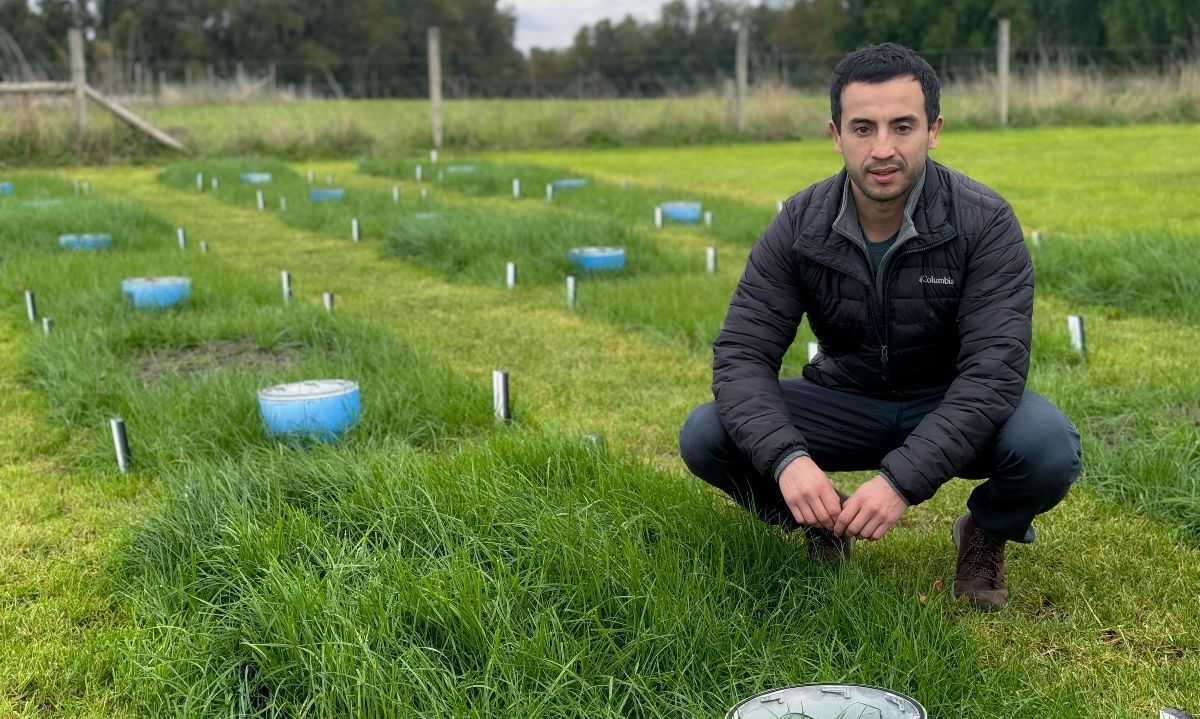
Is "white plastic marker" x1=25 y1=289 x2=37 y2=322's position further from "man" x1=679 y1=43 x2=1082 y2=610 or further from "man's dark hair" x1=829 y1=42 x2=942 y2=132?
"man's dark hair" x1=829 y1=42 x2=942 y2=132

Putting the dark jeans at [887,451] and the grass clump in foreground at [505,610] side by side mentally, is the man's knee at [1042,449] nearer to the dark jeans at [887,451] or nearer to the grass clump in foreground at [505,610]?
the dark jeans at [887,451]

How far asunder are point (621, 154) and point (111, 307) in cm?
1260

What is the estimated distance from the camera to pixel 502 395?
378 centimetres

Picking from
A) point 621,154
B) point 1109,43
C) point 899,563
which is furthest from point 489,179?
point 1109,43

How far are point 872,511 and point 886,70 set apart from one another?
2.91 feet

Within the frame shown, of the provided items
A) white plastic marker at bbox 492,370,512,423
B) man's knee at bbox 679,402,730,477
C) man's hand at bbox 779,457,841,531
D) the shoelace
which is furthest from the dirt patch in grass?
the shoelace

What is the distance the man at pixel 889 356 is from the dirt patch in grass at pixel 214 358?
2.50 m

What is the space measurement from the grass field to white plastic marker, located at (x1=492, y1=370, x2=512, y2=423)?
5cm

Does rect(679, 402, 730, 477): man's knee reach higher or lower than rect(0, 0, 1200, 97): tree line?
lower

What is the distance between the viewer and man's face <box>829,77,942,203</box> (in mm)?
2316

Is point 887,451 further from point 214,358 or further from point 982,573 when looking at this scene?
point 214,358

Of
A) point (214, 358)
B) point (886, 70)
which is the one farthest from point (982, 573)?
point (214, 358)

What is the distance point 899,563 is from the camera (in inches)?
106

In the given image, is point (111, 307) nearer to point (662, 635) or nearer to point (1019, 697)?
point (662, 635)
